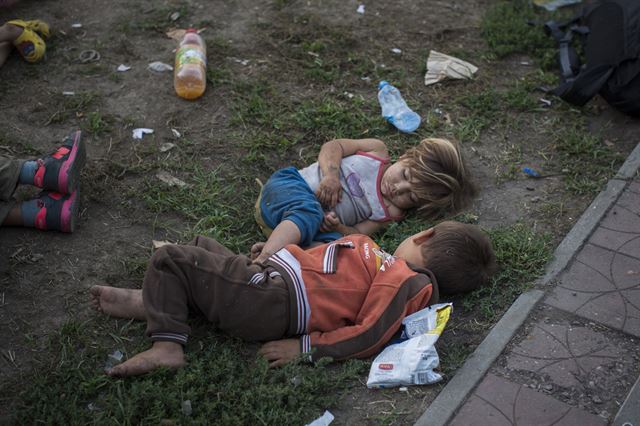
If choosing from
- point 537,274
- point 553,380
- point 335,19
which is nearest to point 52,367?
point 553,380

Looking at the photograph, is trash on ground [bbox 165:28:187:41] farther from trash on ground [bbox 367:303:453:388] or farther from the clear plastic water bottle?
trash on ground [bbox 367:303:453:388]

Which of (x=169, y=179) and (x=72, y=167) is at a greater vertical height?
(x=72, y=167)

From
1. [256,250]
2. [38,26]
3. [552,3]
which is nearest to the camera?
[256,250]

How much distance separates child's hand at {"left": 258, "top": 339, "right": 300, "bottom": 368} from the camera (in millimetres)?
3129

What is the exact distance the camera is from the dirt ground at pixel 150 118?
3.46 metres

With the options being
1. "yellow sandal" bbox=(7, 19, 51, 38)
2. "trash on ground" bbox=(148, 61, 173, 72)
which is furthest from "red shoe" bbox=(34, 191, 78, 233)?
"yellow sandal" bbox=(7, 19, 51, 38)

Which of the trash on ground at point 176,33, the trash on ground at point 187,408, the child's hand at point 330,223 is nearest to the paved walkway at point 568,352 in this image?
the trash on ground at point 187,408

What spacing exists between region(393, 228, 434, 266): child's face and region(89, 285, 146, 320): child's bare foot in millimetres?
1364

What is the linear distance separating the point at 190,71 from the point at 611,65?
3108 millimetres

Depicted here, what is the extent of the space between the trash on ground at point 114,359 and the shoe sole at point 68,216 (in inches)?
37.2

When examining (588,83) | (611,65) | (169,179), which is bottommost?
(169,179)

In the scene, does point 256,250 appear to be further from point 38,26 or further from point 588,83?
point 38,26

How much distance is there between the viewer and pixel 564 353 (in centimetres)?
321

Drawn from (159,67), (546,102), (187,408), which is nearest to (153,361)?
(187,408)
